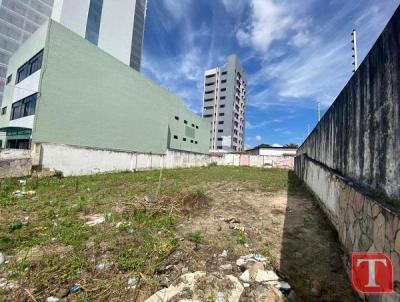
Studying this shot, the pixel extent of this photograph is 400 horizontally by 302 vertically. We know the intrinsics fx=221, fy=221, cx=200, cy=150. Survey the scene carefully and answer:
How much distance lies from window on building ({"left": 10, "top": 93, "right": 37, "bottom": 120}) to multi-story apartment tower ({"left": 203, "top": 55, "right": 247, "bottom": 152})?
4744 cm

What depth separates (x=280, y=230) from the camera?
15.7 ft

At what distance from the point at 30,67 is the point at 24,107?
2845mm

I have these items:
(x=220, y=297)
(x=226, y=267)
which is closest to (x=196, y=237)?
(x=226, y=267)

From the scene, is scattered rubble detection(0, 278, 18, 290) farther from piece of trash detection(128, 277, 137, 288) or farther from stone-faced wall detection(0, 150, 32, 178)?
stone-faced wall detection(0, 150, 32, 178)

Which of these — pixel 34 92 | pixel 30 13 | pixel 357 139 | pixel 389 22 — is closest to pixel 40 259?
pixel 357 139

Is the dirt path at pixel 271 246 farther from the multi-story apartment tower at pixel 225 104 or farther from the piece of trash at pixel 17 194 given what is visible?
the multi-story apartment tower at pixel 225 104

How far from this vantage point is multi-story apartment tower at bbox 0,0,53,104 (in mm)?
28481

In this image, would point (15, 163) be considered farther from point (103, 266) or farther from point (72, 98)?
point (103, 266)

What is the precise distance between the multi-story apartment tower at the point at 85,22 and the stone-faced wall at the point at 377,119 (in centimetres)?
3424

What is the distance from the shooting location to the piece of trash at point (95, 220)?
16.0 feet

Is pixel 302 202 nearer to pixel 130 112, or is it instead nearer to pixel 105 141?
pixel 105 141

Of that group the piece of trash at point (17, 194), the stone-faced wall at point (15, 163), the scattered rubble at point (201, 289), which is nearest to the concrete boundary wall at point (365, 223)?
the scattered rubble at point (201, 289)

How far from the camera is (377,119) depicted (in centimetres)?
279

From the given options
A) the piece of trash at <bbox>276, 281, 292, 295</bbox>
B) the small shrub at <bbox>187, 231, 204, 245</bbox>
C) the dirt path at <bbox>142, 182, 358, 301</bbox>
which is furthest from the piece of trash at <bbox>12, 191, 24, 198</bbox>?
the piece of trash at <bbox>276, 281, 292, 295</bbox>
